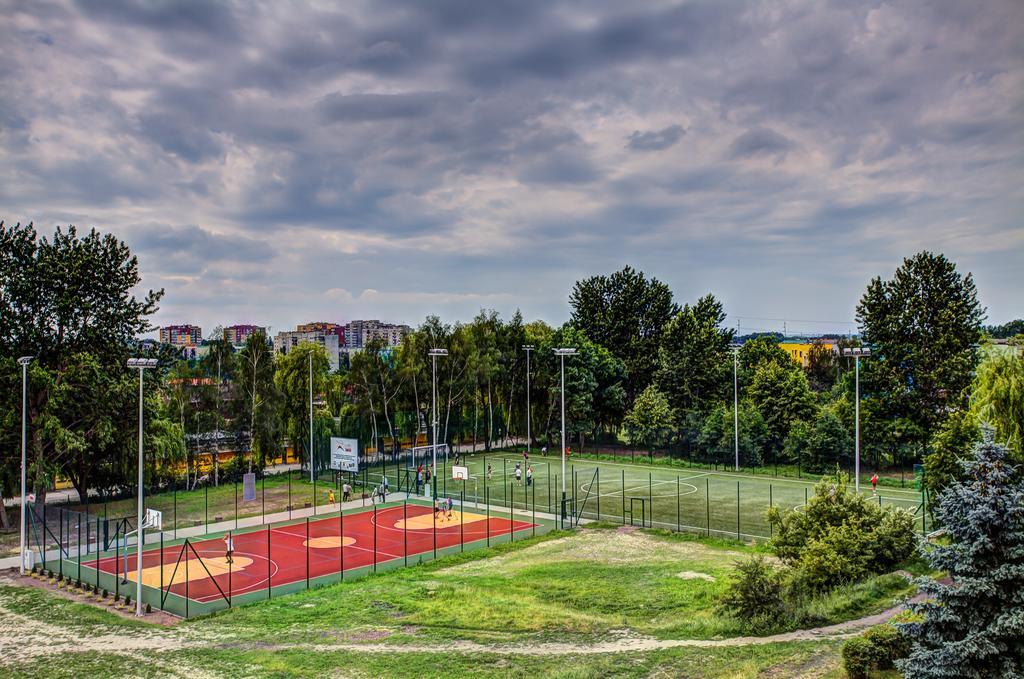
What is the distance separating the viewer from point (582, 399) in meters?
67.5

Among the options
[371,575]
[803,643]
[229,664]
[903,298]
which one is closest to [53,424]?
[371,575]

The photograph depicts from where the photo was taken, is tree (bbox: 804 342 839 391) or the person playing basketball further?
tree (bbox: 804 342 839 391)

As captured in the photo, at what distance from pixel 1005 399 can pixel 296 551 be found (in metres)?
28.9

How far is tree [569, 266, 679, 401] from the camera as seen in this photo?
73938 mm

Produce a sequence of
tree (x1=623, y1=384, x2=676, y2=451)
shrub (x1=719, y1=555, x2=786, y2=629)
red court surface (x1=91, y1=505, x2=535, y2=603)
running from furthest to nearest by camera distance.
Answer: tree (x1=623, y1=384, x2=676, y2=451) < red court surface (x1=91, y1=505, x2=535, y2=603) < shrub (x1=719, y1=555, x2=786, y2=629)

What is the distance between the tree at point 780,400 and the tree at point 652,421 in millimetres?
6713

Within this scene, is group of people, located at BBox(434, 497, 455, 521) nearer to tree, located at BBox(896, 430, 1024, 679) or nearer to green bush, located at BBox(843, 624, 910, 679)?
green bush, located at BBox(843, 624, 910, 679)

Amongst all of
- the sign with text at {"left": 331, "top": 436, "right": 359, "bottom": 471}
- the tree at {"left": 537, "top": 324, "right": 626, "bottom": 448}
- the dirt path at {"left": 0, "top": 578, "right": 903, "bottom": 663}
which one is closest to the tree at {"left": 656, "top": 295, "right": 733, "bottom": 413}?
the tree at {"left": 537, "top": 324, "right": 626, "bottom": 448}

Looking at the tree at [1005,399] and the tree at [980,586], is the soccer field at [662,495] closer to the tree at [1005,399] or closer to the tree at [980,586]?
the tree at [1005,399]

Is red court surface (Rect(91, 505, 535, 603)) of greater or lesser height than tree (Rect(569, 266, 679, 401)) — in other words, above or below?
below

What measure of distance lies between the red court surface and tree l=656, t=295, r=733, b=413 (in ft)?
99.8

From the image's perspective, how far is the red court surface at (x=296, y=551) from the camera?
28672 mm

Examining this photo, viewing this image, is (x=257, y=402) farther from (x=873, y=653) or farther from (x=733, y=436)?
(x=873, y=653)

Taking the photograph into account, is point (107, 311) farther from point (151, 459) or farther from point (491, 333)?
point (491, 333)
